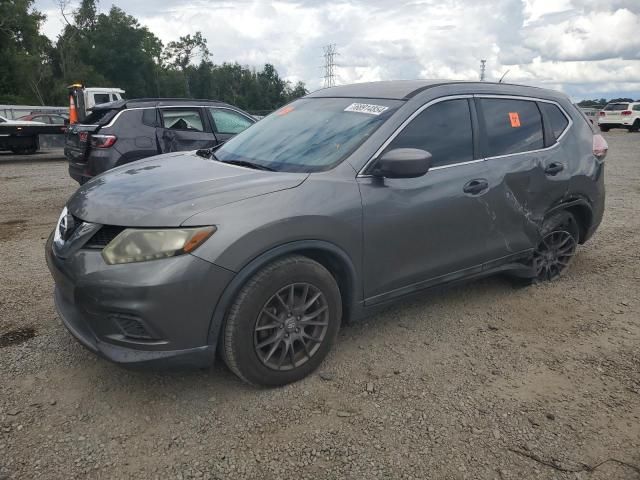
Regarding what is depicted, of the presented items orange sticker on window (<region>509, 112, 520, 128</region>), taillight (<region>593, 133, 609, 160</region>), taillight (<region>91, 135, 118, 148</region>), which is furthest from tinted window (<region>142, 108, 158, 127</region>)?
taillight (<region>593, 133, 609, 160</region>)

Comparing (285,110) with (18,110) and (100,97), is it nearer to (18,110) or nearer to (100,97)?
(100,97)

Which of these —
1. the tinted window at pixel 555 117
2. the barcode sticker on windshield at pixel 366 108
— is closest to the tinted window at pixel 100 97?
the barcode sticker on windshield at pixel 366 108

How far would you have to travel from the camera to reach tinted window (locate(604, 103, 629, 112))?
27.7 metres

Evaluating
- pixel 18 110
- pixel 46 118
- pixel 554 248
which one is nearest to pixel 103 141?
pixel 554 248

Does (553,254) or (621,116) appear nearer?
(553,254)

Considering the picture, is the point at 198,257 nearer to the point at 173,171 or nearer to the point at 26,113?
the point at 173,171

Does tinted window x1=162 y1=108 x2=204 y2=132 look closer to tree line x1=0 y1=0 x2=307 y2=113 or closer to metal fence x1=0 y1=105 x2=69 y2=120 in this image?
metal fence x1=0 y1=105 x2=69 y2=120

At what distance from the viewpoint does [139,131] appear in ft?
23.3

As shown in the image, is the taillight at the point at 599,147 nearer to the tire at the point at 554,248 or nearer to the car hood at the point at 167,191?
the tire at the point at 554,248

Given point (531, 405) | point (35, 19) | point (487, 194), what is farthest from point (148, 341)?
point (35, 19)

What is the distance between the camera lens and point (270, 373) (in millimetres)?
2793

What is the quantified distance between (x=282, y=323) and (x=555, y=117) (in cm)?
302

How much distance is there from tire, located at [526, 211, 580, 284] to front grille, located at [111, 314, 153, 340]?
320 cm

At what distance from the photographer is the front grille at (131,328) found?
8.08 feet
